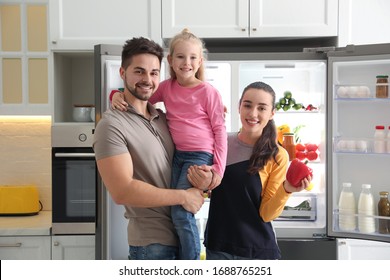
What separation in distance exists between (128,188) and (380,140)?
4.65 ft

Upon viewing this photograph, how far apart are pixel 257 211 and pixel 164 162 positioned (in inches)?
12.2

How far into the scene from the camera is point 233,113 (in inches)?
93.1

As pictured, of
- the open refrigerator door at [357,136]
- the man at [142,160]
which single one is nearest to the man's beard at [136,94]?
the man at [142,160]

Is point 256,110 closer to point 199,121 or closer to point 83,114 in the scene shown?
point 199,121

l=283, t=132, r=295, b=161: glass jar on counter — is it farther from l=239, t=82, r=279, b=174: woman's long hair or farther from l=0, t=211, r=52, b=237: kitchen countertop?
l=0, t=211, r=52, b=237: kitchen countertop

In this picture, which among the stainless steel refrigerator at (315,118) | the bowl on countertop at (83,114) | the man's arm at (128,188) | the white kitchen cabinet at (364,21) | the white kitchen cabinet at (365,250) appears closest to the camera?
the man's arm at (128,188)

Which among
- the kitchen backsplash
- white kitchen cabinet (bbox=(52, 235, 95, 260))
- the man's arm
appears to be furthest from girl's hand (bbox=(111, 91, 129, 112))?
the kitchen backsplash

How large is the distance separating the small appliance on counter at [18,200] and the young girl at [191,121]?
1.53 meters

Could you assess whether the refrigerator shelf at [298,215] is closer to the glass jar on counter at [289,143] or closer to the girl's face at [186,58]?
the glass jar on counter at [289,143]

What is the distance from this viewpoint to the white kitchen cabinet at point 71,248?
248 cm

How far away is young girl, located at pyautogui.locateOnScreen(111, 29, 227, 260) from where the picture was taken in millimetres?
1380

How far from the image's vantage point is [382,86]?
2.30 m
